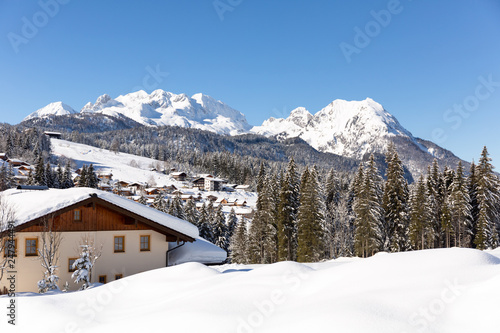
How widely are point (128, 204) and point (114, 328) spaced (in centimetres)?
1269

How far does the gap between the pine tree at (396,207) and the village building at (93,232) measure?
28.1 metres

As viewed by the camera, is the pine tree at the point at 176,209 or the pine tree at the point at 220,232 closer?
the pine tree at the point at 176,209

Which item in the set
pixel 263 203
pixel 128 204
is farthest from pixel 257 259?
pixel 128 204

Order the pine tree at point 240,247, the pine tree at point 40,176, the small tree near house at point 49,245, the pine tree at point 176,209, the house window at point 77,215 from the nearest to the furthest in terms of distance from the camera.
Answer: the small tree near house at point 49,245
the house window at point 77,215
the pine tree at point 240,247
the pine tree at point 176,209
the pine tree at point 40,176

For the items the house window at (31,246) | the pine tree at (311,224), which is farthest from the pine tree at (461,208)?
the house window at (31,246)

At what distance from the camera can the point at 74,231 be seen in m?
16.7

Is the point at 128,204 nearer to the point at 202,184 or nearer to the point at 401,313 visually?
the point at 401,313

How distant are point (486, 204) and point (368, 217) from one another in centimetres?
1358

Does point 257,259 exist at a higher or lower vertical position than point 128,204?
lower

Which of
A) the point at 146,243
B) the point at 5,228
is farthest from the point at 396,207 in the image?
the point at 5,228

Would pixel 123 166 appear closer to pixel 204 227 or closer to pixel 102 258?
pixel 204 227

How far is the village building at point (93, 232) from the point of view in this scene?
51.3 feet

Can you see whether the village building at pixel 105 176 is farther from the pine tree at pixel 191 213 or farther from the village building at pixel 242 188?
the pine tree at pixel 191 213

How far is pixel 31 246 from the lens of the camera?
15.9m
